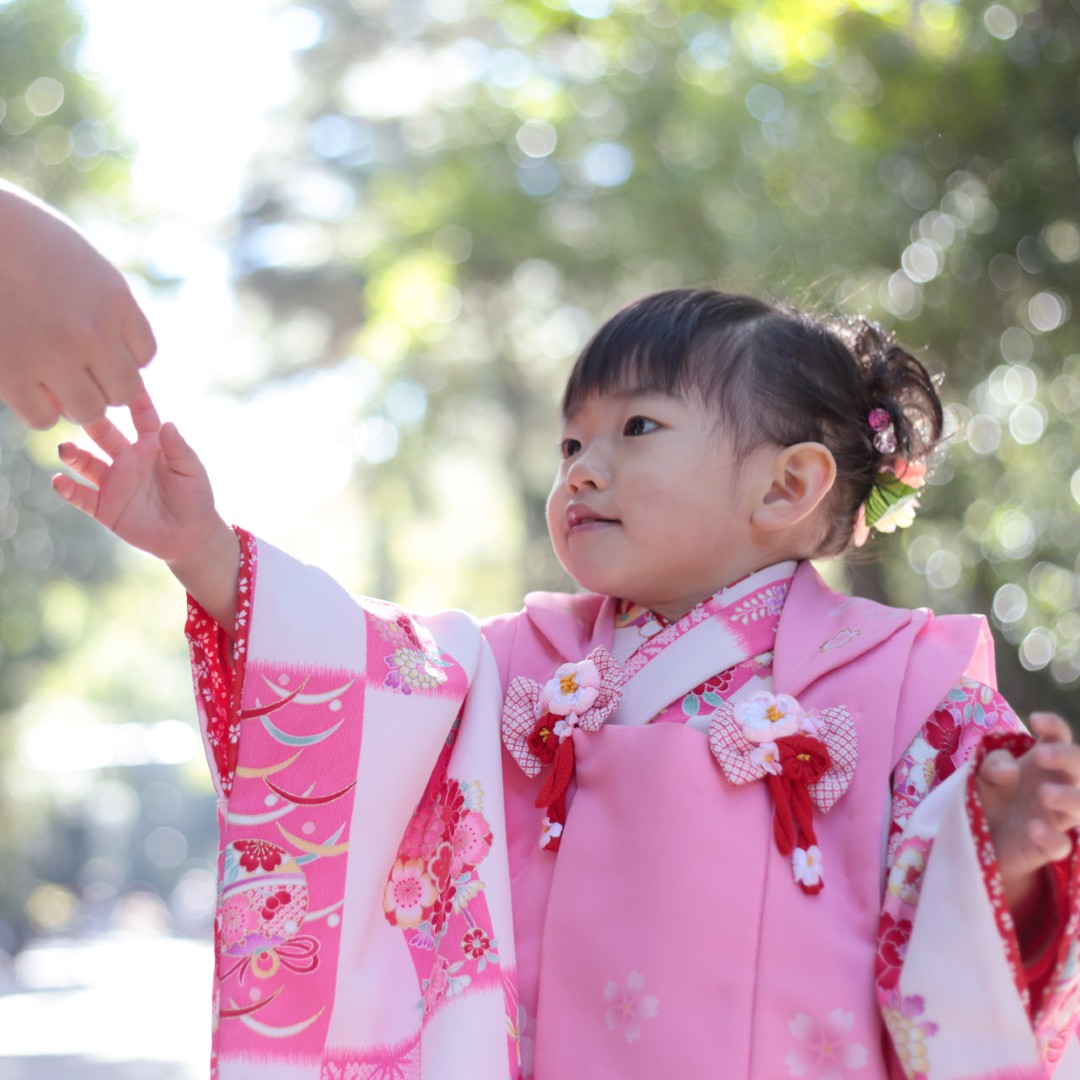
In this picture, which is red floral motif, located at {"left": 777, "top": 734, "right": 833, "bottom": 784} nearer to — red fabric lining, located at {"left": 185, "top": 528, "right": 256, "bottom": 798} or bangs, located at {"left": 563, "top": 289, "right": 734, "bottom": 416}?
bangs, located at {"left": 563, "top": 289, "right": 734, "bottom": 416}

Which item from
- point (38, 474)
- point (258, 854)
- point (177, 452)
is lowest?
point (38, 474)

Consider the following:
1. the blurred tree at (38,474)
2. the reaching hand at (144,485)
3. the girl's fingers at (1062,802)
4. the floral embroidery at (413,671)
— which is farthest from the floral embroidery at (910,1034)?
the blurred tree at (38,474)

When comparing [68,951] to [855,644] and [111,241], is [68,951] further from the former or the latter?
[855,644]

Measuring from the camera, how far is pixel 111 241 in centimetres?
884

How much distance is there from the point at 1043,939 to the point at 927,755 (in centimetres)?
26

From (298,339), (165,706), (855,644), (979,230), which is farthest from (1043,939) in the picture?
(165,706)

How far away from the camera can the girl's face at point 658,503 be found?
170 cm

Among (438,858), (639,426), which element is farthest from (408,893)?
(639,426)

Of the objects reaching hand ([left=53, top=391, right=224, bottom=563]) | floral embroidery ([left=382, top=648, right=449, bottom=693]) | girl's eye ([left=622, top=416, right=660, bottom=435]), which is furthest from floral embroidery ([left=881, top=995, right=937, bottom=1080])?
reaching hand ([left=53, top=391, right=224, bottom=563])

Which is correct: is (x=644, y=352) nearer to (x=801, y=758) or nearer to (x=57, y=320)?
(x=801, y=758)

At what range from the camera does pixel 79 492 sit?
1.43 meters

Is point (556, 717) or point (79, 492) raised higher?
point (79, 492)

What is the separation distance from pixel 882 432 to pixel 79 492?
1.12m

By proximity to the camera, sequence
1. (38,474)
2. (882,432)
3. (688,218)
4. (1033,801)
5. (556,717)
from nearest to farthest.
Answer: (1033,801), (556,717), (882,432), (688,218), (38,474)
